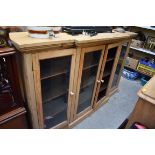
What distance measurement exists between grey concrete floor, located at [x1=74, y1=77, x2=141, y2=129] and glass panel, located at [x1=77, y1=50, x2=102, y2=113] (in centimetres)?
22

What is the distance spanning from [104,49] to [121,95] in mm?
1274

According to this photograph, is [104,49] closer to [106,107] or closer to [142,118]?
[142,118]

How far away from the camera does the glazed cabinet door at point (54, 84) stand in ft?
3.45

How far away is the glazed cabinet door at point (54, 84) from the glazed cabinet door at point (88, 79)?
0.39 ft

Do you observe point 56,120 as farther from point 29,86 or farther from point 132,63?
point 132,63

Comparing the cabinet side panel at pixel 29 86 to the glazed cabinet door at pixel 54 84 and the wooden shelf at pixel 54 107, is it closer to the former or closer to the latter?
the glazed cabinet door at pixel 54 84

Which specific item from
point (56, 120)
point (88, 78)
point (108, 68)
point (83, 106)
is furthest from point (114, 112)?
point (56, 120)

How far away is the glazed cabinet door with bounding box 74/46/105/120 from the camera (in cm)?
143

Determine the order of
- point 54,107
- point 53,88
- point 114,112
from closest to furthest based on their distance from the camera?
point 53,88, point 54,107, point 114,112

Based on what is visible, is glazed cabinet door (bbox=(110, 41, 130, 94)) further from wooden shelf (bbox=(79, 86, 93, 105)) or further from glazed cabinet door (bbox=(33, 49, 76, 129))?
glazed cabinet door (bbox=(33, 49, 76, 129))

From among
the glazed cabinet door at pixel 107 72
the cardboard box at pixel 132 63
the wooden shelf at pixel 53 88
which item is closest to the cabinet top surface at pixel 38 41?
the wooden shelf at pixel 53 88

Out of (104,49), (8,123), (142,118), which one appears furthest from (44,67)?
(142,118)

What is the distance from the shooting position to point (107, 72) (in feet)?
6.38

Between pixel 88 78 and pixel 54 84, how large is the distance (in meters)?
0.47
